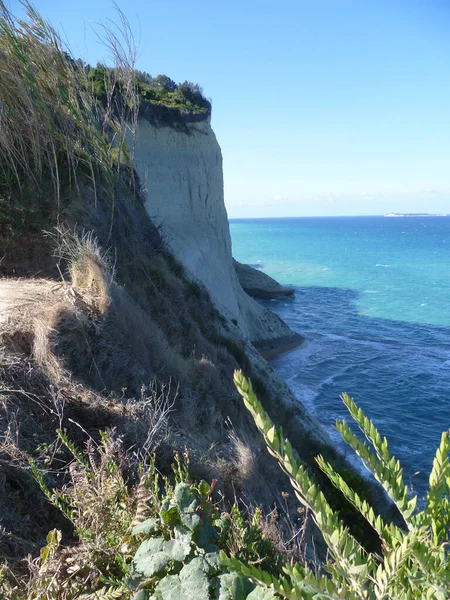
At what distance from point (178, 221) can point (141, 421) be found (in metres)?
18.1

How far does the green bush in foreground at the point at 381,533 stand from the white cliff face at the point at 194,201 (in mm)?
16391

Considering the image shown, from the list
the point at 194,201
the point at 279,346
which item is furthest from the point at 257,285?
the point at 194,201

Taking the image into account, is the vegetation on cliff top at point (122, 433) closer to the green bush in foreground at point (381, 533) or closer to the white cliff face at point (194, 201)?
the green bush in foreground at point (381, 533)

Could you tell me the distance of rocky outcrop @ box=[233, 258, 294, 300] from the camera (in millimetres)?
41250

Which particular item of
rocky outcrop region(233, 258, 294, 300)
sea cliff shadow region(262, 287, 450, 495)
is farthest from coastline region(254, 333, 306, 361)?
rocky outcrop region(233, 258, 294, 300)

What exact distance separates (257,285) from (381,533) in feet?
132

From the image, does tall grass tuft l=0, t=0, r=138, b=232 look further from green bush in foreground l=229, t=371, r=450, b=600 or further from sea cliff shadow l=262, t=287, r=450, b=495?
sea cliff shadow l=262, t=287, r=450, b=495

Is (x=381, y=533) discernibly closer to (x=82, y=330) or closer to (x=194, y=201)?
(x=82, y=330)

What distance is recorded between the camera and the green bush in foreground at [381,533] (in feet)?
4.86

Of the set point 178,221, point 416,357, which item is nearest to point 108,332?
point 178,221

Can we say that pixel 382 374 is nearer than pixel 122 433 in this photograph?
No

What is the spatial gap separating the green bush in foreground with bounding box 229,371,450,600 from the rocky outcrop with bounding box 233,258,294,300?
129 ft

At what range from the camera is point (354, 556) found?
1.55 meters

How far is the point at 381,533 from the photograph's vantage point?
6.00 feet
